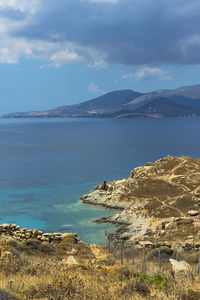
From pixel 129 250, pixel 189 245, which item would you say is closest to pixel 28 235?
pixel 129 250

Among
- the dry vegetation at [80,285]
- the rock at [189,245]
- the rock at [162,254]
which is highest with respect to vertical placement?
the dry vegetation at [80,285]

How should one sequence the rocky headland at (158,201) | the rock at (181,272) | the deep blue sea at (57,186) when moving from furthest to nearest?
the deep blue sea at (57,186)
the rocky headland at (158,201)
the rock at (181,272)

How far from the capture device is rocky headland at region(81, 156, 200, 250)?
33406 mm

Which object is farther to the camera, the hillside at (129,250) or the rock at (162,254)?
the rock at (162,254)

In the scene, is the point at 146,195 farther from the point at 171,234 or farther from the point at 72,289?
Result: the point at 72,289

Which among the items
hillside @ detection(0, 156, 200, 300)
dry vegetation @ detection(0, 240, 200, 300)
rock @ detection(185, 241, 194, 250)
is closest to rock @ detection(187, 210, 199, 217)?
hillside @ detection(0, 156, 200, 300)

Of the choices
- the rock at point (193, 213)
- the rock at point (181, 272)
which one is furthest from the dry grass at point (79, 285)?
the rock at point (193, 213)

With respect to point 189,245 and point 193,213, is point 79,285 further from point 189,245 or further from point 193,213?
→ point 193,213

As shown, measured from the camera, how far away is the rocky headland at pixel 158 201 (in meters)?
33.4

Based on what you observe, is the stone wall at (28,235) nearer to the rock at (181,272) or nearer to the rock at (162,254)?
the rock at (162,254)

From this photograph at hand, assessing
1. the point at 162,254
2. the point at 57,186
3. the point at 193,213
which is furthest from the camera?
the point at 57,186

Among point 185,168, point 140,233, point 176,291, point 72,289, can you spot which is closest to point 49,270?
point 72,289

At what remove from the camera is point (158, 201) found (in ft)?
149

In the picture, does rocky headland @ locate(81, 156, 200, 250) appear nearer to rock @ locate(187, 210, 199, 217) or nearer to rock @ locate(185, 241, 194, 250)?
rock @ locate(187, 210, 199, 217)
